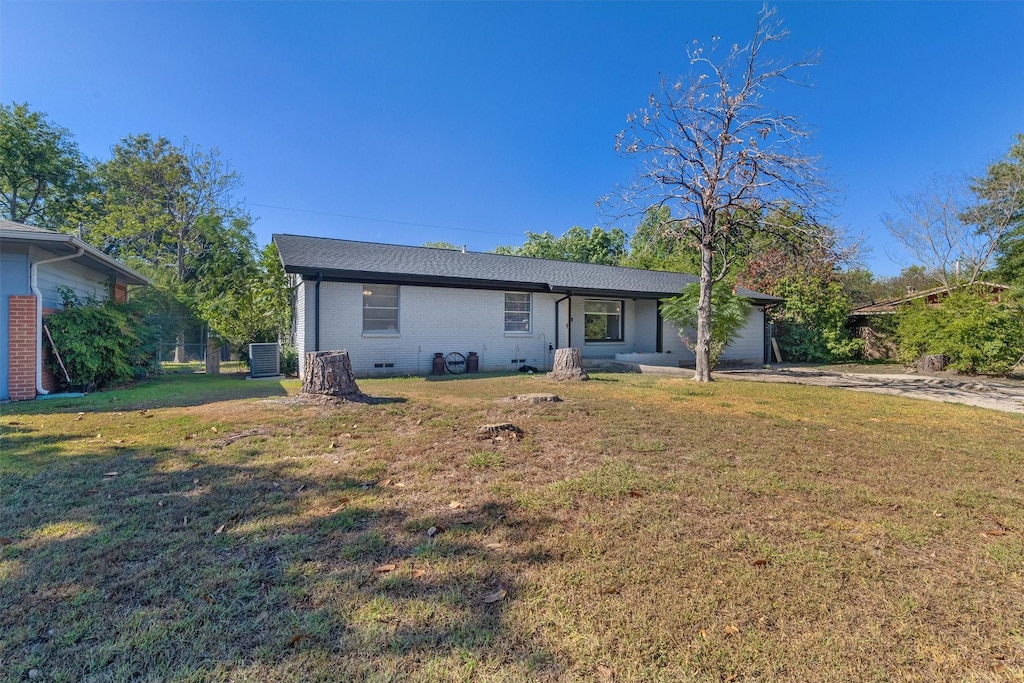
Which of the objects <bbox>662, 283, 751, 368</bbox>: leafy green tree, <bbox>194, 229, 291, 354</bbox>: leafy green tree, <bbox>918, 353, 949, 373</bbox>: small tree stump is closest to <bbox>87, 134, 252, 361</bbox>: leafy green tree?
<bbox>194, 229, 291, 354</bbox>: leafy green tree

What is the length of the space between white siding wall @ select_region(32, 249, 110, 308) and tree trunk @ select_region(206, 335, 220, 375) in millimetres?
2635

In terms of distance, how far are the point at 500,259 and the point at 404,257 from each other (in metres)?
3.89

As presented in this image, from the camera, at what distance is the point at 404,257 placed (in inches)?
523

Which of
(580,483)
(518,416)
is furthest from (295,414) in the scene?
(580,483)

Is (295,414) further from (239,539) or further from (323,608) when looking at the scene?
(323,608)

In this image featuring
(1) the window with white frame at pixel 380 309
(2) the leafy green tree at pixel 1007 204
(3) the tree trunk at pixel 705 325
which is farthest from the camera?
(2) the leafy green tree at pixel 1007 204

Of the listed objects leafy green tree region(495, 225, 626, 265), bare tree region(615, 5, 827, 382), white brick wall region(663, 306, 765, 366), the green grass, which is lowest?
the green grass

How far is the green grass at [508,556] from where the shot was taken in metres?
1.61

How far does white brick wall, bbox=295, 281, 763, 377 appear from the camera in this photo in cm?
1091

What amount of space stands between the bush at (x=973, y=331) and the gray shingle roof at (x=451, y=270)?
468 cm

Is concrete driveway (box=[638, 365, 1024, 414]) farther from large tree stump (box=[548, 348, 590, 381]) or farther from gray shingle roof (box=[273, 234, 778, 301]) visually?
gray shingle roof (box=[273, 234, 778, 301])

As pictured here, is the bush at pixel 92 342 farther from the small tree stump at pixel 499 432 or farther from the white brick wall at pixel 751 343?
the white brick wall at pixel 751 343

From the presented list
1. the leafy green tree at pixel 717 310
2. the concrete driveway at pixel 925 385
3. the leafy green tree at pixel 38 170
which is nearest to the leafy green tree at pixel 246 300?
the concrete driveway at pixel 925 385

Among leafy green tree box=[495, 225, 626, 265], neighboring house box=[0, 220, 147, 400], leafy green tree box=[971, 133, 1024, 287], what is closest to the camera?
neighboring house box=[0, 220, 147, 400]
